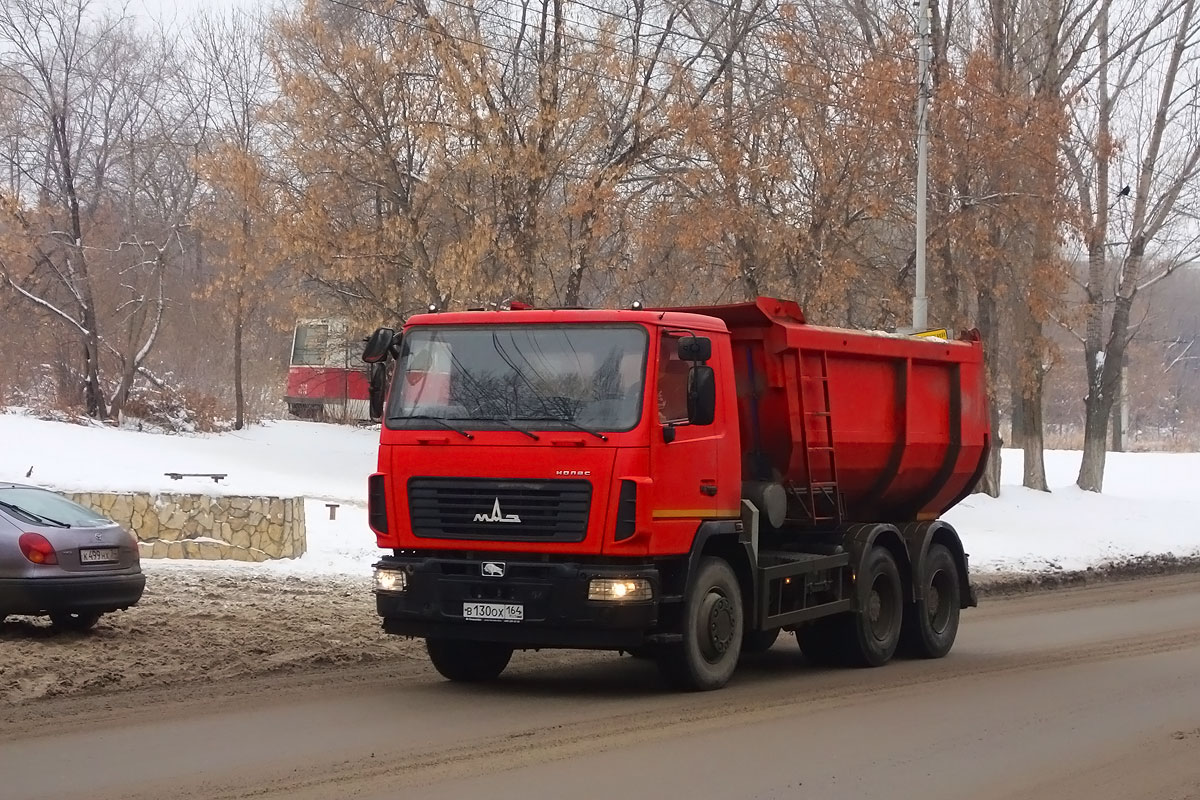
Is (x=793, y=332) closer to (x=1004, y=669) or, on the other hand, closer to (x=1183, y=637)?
(x=1004, y=669)

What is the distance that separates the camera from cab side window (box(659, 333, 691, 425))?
33.7ft

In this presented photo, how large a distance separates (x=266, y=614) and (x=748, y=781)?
296 inches

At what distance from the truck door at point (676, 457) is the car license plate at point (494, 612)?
3.54ft

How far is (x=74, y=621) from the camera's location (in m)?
12.7

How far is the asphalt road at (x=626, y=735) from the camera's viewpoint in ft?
24.7

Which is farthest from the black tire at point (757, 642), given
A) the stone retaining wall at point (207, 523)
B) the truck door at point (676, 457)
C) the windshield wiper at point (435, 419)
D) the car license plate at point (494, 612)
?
the stone retaining wall at point (207, 523)

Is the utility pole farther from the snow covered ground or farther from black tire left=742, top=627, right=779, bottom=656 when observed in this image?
black tire left=742, top=627, right=779, bottom=656

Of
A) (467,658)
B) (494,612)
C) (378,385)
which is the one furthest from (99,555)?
(494,612)

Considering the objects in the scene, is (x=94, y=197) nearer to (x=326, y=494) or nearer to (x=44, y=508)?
(x=326, y=494)

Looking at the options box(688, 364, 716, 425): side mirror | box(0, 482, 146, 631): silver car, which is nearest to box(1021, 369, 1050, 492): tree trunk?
box(688, 364, 716, 425): side mirror

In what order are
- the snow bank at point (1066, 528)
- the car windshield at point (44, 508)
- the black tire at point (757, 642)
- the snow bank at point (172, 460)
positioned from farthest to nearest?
the snow bank at point (172, 460) < the snow bank at point (1066, 528) < the black tire at point (757, 642) < the car windshield at point (44, 508)

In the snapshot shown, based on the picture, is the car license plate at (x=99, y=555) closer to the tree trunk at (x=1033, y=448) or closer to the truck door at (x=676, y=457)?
the truck door at (x=676, y=457)

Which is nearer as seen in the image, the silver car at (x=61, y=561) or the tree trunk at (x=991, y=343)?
the silver car at (x=61, y=561)

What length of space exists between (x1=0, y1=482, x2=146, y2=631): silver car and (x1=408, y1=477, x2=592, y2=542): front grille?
321 centimetres
